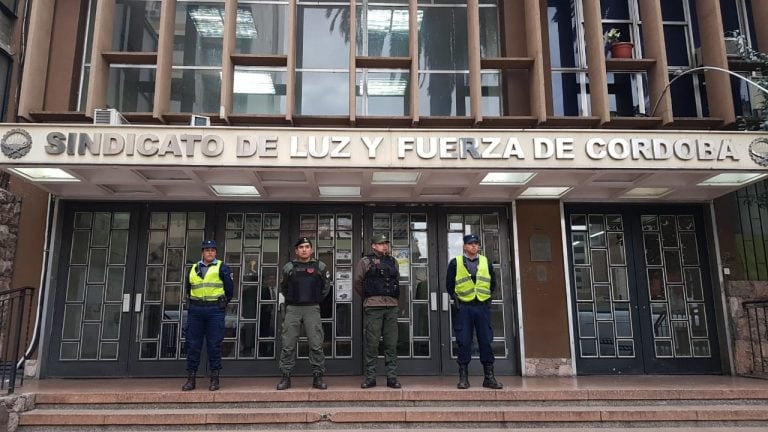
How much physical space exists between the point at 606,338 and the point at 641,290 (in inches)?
38.3

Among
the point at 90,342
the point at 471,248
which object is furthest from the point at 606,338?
the point at 90,342

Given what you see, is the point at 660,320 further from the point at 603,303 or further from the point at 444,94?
the point at 444,94

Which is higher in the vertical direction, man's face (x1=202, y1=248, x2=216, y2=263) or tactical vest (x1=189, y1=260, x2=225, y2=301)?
man's face (x1=202, y1=248, x2=216, y2=263)

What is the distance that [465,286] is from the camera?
7098 millimetres

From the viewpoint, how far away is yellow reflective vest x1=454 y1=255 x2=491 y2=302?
7.06 m

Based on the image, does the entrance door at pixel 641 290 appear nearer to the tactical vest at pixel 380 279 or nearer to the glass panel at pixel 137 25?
the tactical vest at pixel 380 279

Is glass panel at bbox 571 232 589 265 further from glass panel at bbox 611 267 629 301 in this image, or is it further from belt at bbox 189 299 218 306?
belt at bbox 189 299 218 306

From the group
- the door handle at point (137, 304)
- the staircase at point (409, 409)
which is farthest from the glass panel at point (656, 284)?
the door handle at point (137, 304)

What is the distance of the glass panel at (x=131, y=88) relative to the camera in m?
8.68

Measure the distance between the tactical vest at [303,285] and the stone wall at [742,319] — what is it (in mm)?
6449

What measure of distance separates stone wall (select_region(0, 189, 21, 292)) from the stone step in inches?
109

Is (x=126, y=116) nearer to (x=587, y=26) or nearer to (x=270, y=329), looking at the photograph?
(x=270, y=329)

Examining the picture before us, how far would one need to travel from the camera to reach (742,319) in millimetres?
8414

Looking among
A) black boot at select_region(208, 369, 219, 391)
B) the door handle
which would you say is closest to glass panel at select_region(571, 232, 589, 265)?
black boot at select_region(208, 369, 219, 391)
